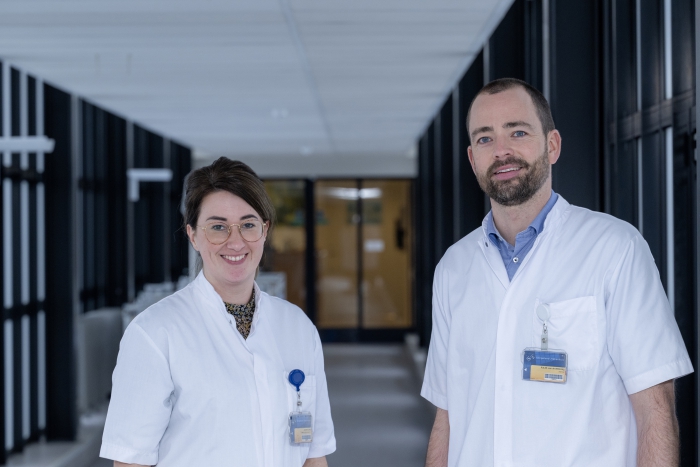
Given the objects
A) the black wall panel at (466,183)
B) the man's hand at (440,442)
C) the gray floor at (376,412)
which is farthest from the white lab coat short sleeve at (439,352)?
the gray floor at (376,412)

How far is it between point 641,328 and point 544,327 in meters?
0.24

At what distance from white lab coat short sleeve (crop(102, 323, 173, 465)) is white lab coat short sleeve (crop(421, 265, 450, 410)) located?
80 centimetres

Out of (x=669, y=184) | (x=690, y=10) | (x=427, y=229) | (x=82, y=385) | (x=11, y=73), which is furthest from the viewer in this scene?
(x=427, y=229)

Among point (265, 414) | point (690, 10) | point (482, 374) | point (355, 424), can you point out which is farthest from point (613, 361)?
point (355, 424)

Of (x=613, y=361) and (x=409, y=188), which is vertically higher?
(x=409, y=188)

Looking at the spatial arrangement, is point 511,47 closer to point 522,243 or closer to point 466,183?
point 466,183

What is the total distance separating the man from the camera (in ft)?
5.73

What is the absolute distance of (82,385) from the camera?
6.48 meters

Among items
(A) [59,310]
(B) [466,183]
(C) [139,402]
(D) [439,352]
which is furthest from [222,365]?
(B) [466,183]

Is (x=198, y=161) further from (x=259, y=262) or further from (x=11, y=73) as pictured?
(x=259, y=262)

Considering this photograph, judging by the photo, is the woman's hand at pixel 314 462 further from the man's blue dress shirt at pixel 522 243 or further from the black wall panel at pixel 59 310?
the black wall panel at pixel 59 310

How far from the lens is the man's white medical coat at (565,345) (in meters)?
1.75

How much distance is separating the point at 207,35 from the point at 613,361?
3234 mm

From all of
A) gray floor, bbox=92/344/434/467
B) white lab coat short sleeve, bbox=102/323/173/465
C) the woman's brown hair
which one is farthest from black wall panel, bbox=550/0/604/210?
gray floor, bbox=92/344/434/467
